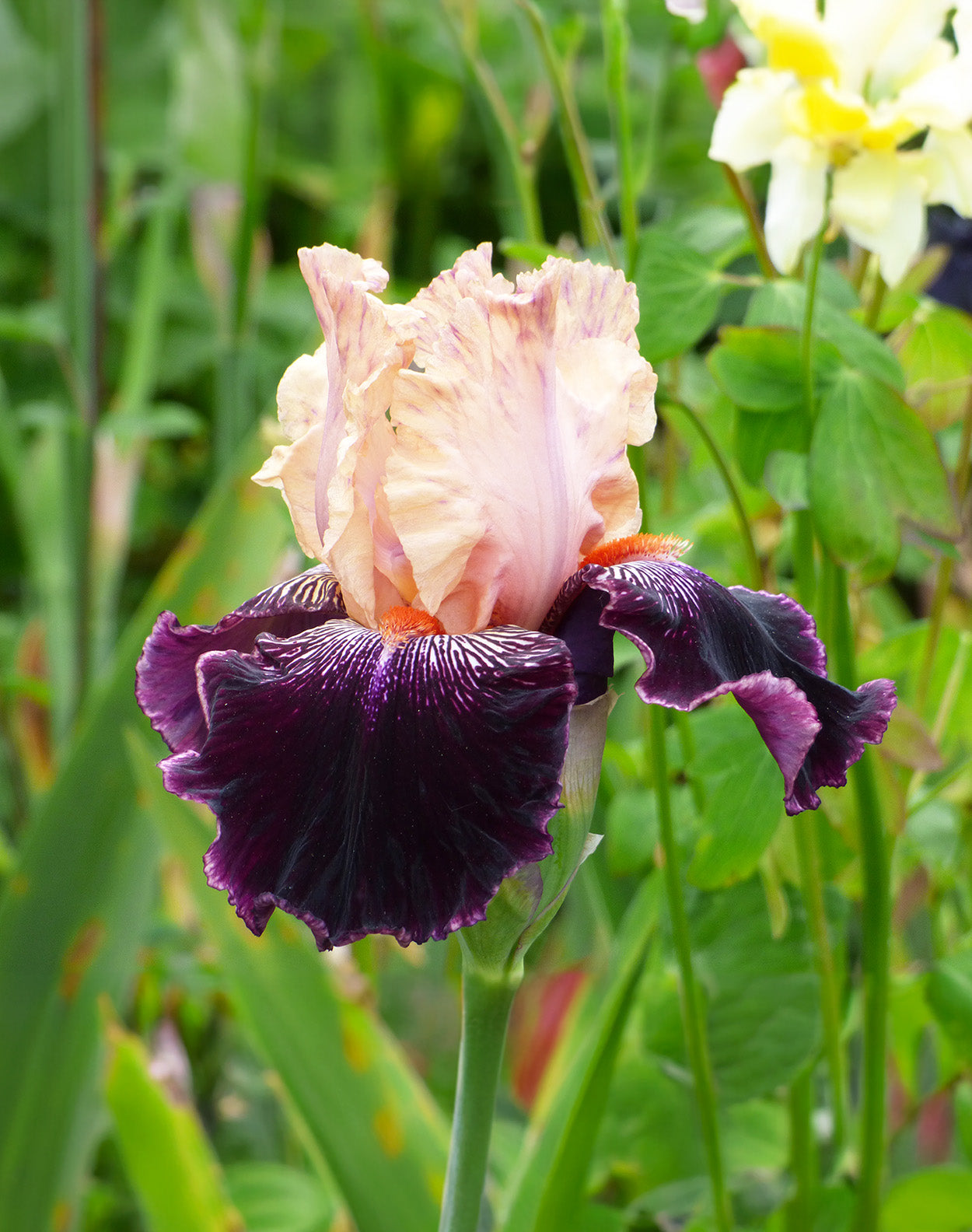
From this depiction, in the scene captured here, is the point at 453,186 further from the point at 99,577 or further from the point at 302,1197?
the point at 302,1197

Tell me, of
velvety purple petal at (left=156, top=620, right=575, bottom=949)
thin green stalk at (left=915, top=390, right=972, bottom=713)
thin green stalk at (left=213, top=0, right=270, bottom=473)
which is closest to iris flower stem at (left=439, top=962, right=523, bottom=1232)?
velvety purple petal at (left=156, top=620, right=575, bottom=949)

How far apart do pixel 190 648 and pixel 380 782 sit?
0.32 ft

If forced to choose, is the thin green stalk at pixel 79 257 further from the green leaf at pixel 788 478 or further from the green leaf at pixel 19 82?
the green leaf at pixel 19 82

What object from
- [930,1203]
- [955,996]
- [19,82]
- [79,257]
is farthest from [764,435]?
[19,82]

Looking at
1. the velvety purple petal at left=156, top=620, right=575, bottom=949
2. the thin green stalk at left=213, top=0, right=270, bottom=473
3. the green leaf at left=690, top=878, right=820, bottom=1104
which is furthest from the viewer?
the thin green stalk at left=213, top=0, right=270, bottom=473

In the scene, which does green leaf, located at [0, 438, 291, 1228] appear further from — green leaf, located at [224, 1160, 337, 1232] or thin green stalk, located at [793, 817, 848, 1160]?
thin green stalk, located at [793, 817, 848, 1160]

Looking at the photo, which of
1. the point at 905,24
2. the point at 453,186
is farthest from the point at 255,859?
the point at 453,186

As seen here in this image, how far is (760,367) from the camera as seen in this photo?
0.41 meters

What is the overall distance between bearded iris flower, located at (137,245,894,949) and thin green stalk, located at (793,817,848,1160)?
0.47ft

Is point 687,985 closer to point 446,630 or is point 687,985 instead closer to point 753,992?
point 753,992

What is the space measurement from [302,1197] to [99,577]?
475 mm

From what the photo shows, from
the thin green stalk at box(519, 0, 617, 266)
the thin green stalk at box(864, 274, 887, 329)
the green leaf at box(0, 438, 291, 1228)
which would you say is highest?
the thin green stalk at box(519, 0, 617, 266)

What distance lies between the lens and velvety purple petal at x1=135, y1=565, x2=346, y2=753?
1.08ft

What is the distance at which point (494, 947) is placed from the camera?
298 mm
